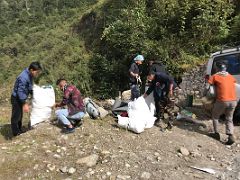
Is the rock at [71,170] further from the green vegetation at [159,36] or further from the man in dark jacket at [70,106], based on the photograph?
the green vegetation at [159,36]

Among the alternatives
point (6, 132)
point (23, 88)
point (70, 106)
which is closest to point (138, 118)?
point (70, 106)

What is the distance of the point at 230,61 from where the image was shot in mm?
9266

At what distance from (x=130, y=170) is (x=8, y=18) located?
2918 inches

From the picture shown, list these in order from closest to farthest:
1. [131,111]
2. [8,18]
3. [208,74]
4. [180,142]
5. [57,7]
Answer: [180,142], [131,111], [208,74], [57,7], [8,18]

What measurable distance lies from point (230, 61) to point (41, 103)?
4.30 meters

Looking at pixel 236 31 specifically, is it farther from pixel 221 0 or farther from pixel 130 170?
pixel 130 170

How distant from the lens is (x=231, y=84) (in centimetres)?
786

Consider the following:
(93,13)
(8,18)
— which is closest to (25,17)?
(8,18)

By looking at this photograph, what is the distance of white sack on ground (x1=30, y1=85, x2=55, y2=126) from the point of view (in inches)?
327

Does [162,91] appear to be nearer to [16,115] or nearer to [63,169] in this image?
[63,169]

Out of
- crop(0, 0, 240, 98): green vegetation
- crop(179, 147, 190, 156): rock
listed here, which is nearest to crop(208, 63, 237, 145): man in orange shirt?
crop(179, 147, 190, 156): rock

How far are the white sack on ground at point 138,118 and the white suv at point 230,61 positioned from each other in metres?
1.93

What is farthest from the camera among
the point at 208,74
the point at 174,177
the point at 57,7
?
the point at 57,7

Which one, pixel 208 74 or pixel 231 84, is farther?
pixel 208 74
